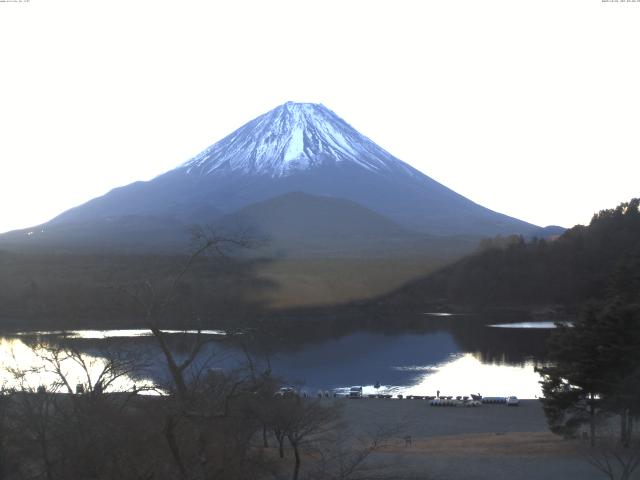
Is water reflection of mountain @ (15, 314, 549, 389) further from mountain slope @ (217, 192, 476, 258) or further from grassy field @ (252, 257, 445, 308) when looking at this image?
mountain slope @ (217, 192, 476, 258)

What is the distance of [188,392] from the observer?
4.83 metres

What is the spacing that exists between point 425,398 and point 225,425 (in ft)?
38.0

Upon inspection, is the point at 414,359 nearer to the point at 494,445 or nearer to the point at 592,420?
the point at 494,445

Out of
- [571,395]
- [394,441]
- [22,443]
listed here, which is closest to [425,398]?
[394,441]

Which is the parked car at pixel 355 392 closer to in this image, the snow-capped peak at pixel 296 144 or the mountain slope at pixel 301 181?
the mountain slope at pixel 301 181

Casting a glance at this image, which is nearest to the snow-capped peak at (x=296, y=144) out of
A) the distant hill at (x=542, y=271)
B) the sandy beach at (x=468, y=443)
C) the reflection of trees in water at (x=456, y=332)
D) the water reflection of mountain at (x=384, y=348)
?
the distant hill at (x=542, y=271)

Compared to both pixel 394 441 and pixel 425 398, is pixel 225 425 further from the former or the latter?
pixel 425 398

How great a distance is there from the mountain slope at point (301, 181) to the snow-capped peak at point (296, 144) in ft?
0.37

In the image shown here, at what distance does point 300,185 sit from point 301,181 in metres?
1.06

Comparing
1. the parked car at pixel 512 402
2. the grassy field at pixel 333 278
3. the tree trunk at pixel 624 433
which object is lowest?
the parked car at pixel 512 402

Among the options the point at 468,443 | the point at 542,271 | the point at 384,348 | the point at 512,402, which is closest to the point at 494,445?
the point at 468,443

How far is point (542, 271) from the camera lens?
39.2 m

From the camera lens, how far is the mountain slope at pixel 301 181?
73375 mm

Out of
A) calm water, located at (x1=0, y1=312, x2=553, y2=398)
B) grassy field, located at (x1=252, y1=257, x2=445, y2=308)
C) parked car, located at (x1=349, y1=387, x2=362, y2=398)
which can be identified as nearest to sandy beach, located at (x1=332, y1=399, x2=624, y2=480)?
parked car, located at (x1=349, y1=387, x2=362, y2=398)
